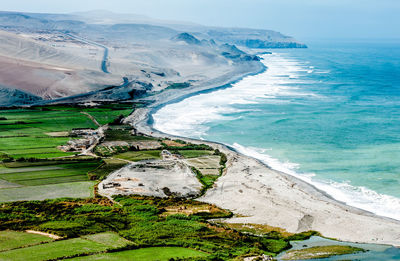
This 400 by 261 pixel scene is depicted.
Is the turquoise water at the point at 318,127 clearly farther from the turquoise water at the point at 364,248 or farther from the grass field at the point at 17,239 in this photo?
the grass field at the point at 17,239

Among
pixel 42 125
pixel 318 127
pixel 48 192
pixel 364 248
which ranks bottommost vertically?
pixel 42 125

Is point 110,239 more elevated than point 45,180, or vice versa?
point 110,239

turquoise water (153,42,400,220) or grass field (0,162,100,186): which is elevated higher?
turquoise water (153,42,400,220)

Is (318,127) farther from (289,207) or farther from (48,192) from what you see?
(48,192)

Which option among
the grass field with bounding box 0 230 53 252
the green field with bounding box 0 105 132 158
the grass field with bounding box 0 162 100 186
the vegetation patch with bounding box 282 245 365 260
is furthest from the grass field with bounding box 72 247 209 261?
the green field with bounding box 0 105 132 158

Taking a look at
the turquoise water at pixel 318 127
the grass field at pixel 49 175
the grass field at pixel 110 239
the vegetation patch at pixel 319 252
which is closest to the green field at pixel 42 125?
the grass field at pixel 49 175

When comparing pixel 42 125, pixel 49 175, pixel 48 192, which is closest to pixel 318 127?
pixel 49 175

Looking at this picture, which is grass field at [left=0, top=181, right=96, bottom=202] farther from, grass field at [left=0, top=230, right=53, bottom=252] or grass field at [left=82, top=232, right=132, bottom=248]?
grass field at [left=82, top=232, right=132, bottom=248]
